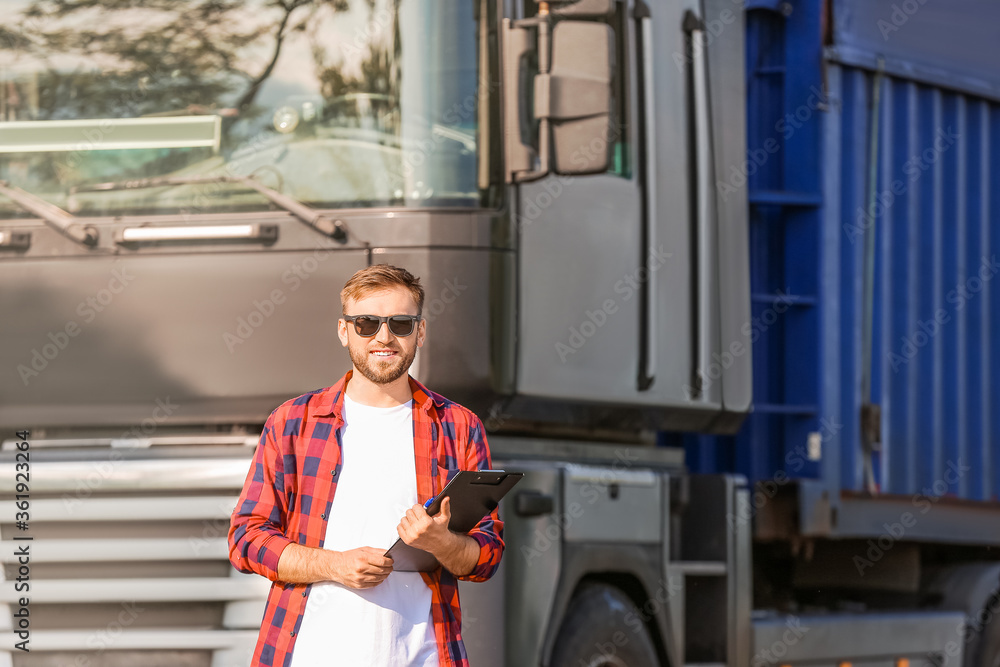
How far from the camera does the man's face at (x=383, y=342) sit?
2.70 meters

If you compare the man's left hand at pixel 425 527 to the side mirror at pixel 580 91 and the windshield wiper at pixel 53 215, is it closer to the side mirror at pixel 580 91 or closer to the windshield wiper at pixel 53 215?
the side mirror at pixel 580 91

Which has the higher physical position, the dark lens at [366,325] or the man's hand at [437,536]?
the dark lens at [366,325]

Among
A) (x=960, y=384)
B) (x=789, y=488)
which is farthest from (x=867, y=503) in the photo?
(x=960, y=384)

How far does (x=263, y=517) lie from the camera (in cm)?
271

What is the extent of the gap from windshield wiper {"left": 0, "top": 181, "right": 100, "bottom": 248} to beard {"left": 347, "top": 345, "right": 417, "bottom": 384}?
1.83m

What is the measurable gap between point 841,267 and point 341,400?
4.06 metres

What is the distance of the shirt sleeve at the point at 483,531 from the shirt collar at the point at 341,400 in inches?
3.6

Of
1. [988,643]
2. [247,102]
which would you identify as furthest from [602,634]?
[988,643]

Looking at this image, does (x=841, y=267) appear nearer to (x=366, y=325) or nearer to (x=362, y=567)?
(x=366, y=325)

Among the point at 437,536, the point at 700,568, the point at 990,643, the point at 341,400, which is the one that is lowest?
the point at 990,643

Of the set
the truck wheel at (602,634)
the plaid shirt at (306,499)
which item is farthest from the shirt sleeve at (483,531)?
the truck wheel at (602,634)

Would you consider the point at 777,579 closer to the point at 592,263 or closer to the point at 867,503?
the point at 867,503

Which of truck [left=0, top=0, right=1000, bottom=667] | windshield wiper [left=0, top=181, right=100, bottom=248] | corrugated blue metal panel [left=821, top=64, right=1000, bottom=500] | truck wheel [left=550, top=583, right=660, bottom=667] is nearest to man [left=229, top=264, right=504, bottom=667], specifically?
truck [left=0, top=0, right=1000, bottom=667]

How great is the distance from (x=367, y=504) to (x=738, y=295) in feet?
9.84
